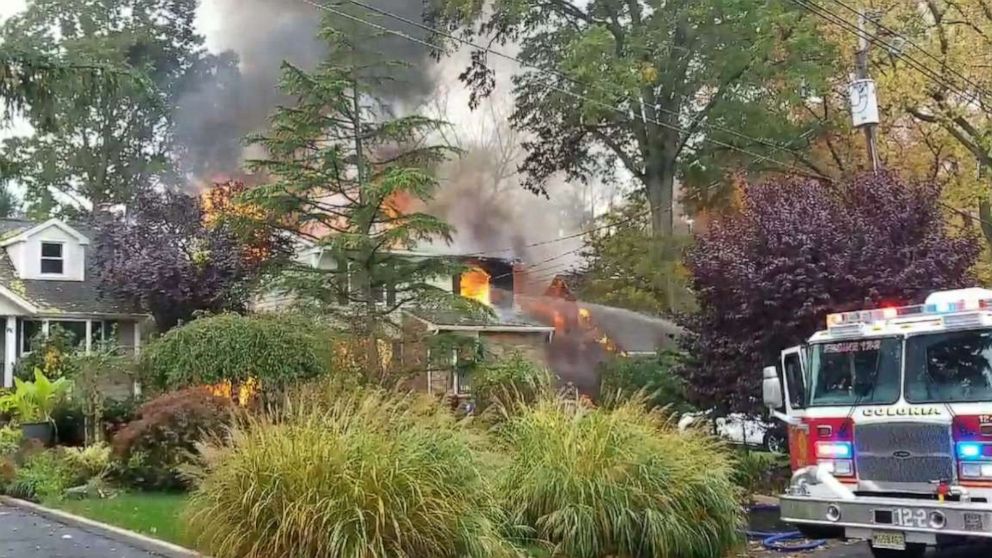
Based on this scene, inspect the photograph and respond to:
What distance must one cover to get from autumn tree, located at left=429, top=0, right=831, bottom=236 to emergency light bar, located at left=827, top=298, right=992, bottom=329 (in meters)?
15.9

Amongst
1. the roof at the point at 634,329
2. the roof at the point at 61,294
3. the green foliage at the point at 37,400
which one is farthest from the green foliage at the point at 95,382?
the roof at the point at 634,329

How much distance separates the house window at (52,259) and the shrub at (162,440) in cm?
A: 1659

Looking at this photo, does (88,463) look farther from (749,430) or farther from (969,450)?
(969,450)

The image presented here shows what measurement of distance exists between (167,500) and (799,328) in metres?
7.61

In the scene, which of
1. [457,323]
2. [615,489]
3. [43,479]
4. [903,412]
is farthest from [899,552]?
[457,323]

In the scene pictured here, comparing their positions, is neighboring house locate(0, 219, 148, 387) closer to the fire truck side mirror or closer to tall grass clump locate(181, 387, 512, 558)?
tall grass clump locate(181, 387, 512, 558)

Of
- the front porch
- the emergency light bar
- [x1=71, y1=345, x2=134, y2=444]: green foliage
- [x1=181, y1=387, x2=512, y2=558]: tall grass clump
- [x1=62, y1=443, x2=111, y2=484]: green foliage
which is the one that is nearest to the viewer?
[x1=181, y1=387, x2=512, y2=558]: tall grass clump

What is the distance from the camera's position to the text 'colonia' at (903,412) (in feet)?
24.9

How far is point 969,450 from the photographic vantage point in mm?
7336

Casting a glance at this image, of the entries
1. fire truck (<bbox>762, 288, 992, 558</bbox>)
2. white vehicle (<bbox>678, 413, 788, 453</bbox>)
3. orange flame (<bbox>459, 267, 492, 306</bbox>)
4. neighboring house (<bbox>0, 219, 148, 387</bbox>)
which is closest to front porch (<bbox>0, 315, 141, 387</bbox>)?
neighboring house (<bbox>0, 219, 148, 387</bbox>)

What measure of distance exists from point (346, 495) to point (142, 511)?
15.5ft

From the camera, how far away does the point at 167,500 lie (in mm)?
11367

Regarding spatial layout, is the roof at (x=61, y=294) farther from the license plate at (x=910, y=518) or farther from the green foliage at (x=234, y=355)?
the license plate at (x=910, y=518)

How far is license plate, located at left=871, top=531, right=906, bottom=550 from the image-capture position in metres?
7.39
